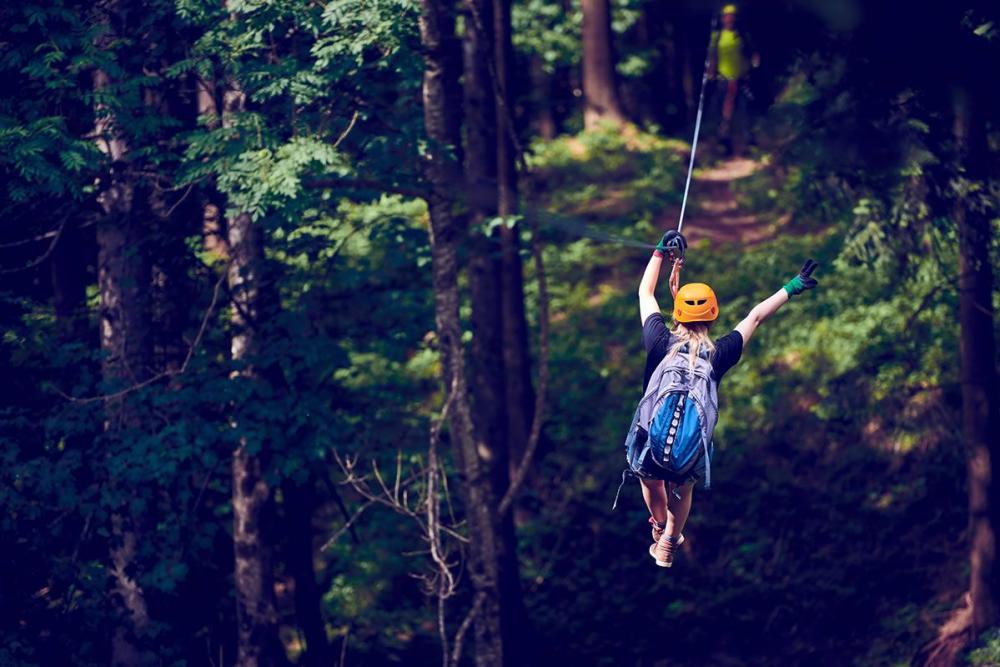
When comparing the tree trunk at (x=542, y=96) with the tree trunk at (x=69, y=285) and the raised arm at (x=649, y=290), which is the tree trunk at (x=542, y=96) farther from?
the raised arm at (x=649, y=290)

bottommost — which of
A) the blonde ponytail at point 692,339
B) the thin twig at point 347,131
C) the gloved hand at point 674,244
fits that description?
the blonde ponytail at point 692,339

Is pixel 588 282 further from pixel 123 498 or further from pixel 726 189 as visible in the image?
pixel 123 498

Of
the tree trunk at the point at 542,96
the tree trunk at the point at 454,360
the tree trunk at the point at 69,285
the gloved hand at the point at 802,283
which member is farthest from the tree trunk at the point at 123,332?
the tree trunk at the point at 542,96

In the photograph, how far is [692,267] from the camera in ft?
71.0

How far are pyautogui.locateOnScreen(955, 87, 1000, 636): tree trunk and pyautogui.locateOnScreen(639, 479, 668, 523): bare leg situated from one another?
238 inches

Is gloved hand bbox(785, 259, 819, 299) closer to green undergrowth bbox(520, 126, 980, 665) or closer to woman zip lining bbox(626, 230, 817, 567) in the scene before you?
woman zip lining bbox(626, 230, 817, 567)

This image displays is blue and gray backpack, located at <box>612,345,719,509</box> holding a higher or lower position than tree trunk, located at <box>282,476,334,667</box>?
higher

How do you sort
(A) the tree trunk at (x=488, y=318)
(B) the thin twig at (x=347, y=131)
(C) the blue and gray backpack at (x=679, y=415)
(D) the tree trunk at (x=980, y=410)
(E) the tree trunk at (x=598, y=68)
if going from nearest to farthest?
1. (C) the blue and gray backpack at (x=679, y=415)
2. (B) the thin twig at (x=347, y=131)
3. (D) the tree trunk at (x=980, y=410)
4. (A) the tree trunk at (x=488, y=318)
5. (E) the tree trunk at (x=598, y=68)

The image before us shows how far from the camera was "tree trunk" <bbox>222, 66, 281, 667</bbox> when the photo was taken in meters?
12.3

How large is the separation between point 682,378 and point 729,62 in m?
11.9

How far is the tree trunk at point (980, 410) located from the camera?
1261 cm

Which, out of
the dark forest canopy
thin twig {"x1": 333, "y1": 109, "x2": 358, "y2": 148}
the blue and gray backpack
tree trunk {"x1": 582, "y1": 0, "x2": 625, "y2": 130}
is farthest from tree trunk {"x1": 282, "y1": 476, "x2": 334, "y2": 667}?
tree trunk {"x1": 582, "y1": 0, "x2": 625, "y2": 130}

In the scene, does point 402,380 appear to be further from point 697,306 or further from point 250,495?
point 697,306

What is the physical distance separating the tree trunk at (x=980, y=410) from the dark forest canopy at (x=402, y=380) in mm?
38
